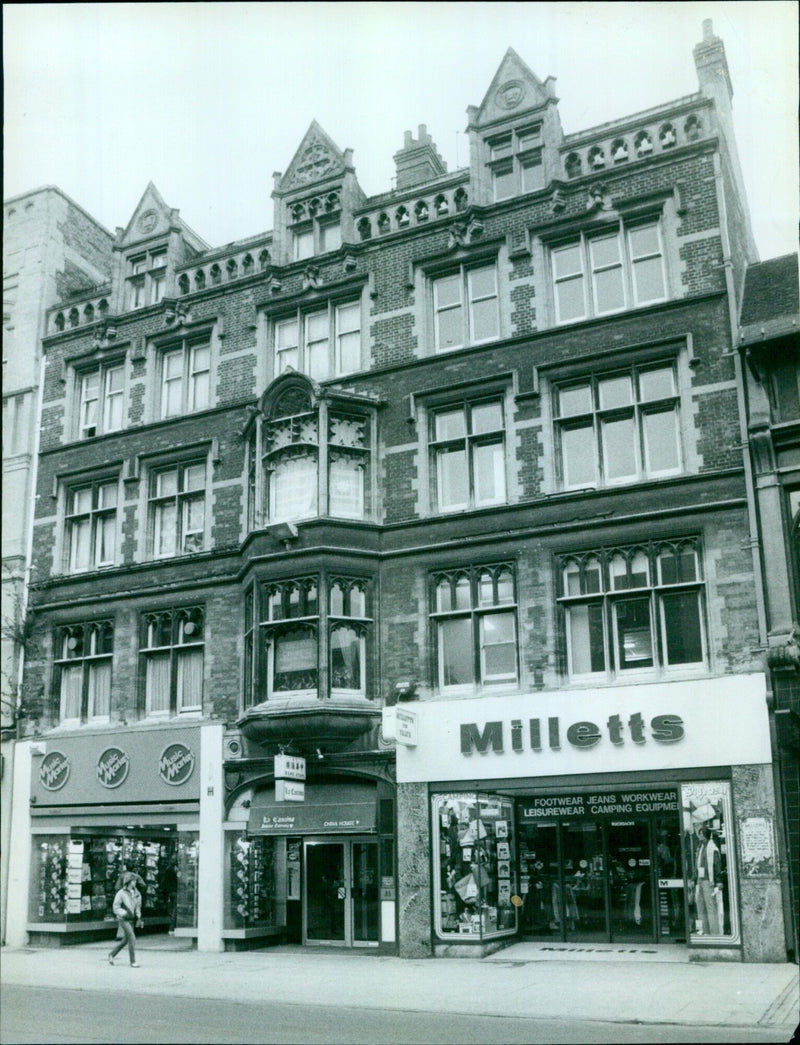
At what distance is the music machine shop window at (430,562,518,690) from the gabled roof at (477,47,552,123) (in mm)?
9553

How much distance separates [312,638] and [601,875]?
6.83m

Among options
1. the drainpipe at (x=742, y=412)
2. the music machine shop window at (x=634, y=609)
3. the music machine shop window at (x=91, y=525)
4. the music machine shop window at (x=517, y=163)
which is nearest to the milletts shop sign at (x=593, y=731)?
the music machine shop window at (x=634, y=609)

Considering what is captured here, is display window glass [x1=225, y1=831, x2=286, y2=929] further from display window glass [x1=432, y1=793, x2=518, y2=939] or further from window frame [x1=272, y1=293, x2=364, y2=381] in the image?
window frame [x1=272, y1=293, x2=364, y2=381]

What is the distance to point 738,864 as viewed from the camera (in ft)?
54.9

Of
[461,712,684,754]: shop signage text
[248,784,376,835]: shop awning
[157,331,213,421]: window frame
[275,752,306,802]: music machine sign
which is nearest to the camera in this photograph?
[461,712,684,754]: shop signage text

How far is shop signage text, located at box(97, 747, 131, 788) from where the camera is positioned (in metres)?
23.1

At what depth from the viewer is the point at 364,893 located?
20516 millimetres

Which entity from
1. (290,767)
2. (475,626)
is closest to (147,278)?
(475,626)

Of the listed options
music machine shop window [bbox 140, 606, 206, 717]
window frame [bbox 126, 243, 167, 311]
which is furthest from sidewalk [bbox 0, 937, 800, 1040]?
window frame [bbox 126, 243, 167, 311]

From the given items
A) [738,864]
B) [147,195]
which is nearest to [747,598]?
[738,864]

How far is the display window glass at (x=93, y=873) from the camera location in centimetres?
2331

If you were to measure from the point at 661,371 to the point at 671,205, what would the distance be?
3198 millimetres

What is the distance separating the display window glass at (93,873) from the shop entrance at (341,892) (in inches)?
173

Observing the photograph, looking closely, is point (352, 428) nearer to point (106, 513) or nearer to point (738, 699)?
point (106, 513)
